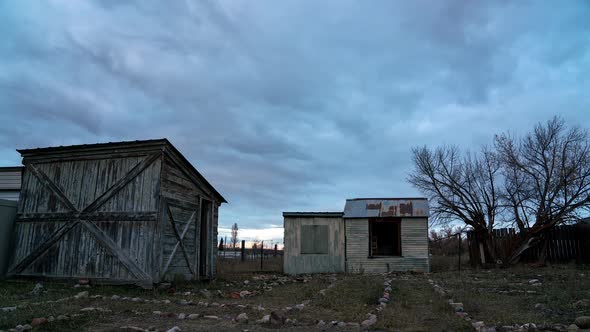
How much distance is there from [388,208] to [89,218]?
1445 centimetres

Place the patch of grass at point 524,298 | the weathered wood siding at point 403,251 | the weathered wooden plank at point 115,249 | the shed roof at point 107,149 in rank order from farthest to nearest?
the weathered wood siding at point 403,251
the shed roof at point 107,149
the weathered wooden plank at point 115,249
the patch of grass at point 524,298

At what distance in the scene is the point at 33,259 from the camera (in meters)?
13.7

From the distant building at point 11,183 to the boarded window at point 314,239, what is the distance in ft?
41.5

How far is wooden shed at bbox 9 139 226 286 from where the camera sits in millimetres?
12758

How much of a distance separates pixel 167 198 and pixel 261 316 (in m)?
6.41

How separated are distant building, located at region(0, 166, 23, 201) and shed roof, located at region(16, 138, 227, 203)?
6.71 ft

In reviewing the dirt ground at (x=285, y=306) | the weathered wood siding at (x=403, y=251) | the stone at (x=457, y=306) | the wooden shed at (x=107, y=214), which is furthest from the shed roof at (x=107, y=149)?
the weathered wood siding at (x=403, y=251)

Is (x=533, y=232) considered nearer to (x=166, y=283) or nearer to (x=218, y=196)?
(x=218, y=196)

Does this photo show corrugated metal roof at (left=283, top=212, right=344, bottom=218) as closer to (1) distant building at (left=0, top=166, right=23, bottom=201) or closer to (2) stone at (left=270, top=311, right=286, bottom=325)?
(1) distant building at (left=0, top=166, right=23, bottom=201)

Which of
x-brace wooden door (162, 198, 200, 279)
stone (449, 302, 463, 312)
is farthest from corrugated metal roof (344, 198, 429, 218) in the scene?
stone (449, 302, 463, 312)

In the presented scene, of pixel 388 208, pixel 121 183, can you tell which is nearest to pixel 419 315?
pixel 121 183

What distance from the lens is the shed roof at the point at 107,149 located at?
521 inches

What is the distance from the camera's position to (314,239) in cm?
2228

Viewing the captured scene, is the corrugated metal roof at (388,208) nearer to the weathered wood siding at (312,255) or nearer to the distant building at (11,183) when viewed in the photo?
the weathered wood siding at (312,255)
